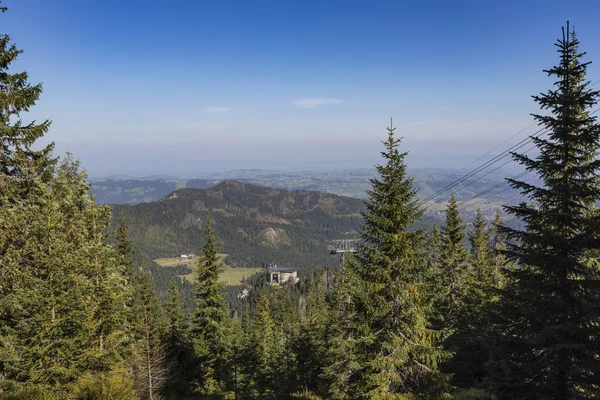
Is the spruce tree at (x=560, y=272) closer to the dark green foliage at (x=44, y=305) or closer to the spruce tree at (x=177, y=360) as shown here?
the dark green foliage at (x=44, y=305)

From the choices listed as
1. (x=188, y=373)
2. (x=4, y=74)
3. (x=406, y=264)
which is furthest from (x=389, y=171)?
(x=188, y=373)

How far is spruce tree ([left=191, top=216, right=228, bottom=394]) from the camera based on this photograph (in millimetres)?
24719

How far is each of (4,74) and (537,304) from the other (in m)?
21.6

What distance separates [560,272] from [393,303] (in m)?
6.00

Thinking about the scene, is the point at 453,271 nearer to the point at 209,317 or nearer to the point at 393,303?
the point at 393,303

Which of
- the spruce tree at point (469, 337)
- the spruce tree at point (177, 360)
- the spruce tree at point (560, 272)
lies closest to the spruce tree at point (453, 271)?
the spruce tree at point (469, 337)

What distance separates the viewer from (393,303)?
14328mm

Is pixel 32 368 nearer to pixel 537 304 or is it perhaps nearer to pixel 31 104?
pixel 31 104

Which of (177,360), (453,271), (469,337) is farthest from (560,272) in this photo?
(177,360)

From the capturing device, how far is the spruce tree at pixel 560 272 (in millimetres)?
10359

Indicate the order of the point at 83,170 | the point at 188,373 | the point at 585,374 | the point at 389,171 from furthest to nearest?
1. the point at 188,373
2. the point at 83,170
3. the point at 389,171
4. the point at 585,374

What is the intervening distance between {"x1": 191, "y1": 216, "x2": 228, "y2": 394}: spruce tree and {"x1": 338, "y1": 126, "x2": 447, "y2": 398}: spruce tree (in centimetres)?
1301

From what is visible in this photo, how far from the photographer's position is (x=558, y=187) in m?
10.9

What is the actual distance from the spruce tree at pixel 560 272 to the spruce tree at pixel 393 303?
309 cm
